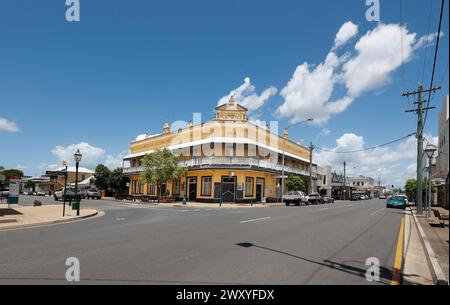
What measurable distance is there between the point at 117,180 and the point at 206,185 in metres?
21.5

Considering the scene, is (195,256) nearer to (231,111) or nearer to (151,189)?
(231,111)

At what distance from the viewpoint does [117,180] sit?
5212cm

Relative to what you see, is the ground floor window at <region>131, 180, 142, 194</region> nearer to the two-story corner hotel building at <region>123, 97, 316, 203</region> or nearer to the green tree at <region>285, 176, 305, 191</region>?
the two-story corner hotel building at <region>123, 97, 316, 203</region>

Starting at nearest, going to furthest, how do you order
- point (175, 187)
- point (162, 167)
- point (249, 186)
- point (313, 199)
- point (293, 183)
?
point (162, 167)
point (249, 186)
point (175, 187)
point (293, 183)
point (313, 199)

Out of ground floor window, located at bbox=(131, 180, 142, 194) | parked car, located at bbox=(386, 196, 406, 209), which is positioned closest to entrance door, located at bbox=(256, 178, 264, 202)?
parked car, located at bbox=(386, 196, 406, 209)

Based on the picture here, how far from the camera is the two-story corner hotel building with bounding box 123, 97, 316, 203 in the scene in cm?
3653

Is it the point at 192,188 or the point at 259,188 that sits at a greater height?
the point at 259,188

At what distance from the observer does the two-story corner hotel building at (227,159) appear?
120 ft

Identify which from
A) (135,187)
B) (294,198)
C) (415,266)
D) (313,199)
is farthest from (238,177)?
(415,266)

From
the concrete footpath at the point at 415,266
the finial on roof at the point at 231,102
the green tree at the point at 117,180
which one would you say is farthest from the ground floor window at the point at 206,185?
the concrete footpath at the point at 415,266

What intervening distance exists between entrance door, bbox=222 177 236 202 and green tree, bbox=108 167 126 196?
941 inches

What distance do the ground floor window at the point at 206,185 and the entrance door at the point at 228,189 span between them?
1.92 meters

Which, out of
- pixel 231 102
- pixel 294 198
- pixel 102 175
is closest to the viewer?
pixel 294 198
